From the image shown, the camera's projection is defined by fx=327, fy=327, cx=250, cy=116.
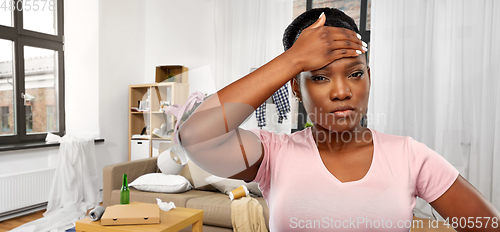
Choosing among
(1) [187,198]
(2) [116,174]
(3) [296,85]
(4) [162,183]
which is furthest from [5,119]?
(3) [296,85]

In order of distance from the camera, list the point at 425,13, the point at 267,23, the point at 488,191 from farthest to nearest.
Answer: the point at 267,23 → the point at 425,13 → the point at 488,191

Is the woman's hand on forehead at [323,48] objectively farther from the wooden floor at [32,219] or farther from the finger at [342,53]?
the wooden floor at [32,219]

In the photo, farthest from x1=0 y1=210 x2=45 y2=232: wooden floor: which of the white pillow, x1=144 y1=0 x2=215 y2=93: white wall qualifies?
x1=144 y1=0 x2=215 y2=93: white wall

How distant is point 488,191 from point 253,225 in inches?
86.9

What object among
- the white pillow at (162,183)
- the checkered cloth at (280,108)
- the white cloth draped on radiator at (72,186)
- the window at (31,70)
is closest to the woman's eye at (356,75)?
the white pillow at (162,183)

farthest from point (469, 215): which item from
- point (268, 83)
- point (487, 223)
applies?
point (268, 83)

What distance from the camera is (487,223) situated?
1.75 ft

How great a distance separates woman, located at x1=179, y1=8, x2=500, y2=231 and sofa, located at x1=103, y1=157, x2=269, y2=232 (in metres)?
1.75

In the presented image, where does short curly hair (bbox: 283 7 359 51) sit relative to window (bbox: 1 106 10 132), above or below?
above

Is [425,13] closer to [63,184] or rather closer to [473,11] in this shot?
[473,11]

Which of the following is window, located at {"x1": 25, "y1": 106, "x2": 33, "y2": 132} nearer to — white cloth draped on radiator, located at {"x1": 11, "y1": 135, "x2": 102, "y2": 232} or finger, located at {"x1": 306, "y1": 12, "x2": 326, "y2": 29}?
white cloth draped on radiator, located at {"x1": 11, "y1": 135, "x2": 102, "y2": 232}

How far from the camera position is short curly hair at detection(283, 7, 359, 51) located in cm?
57

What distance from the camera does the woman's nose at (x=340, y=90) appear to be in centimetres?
53

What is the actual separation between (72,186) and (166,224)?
6.89ft
